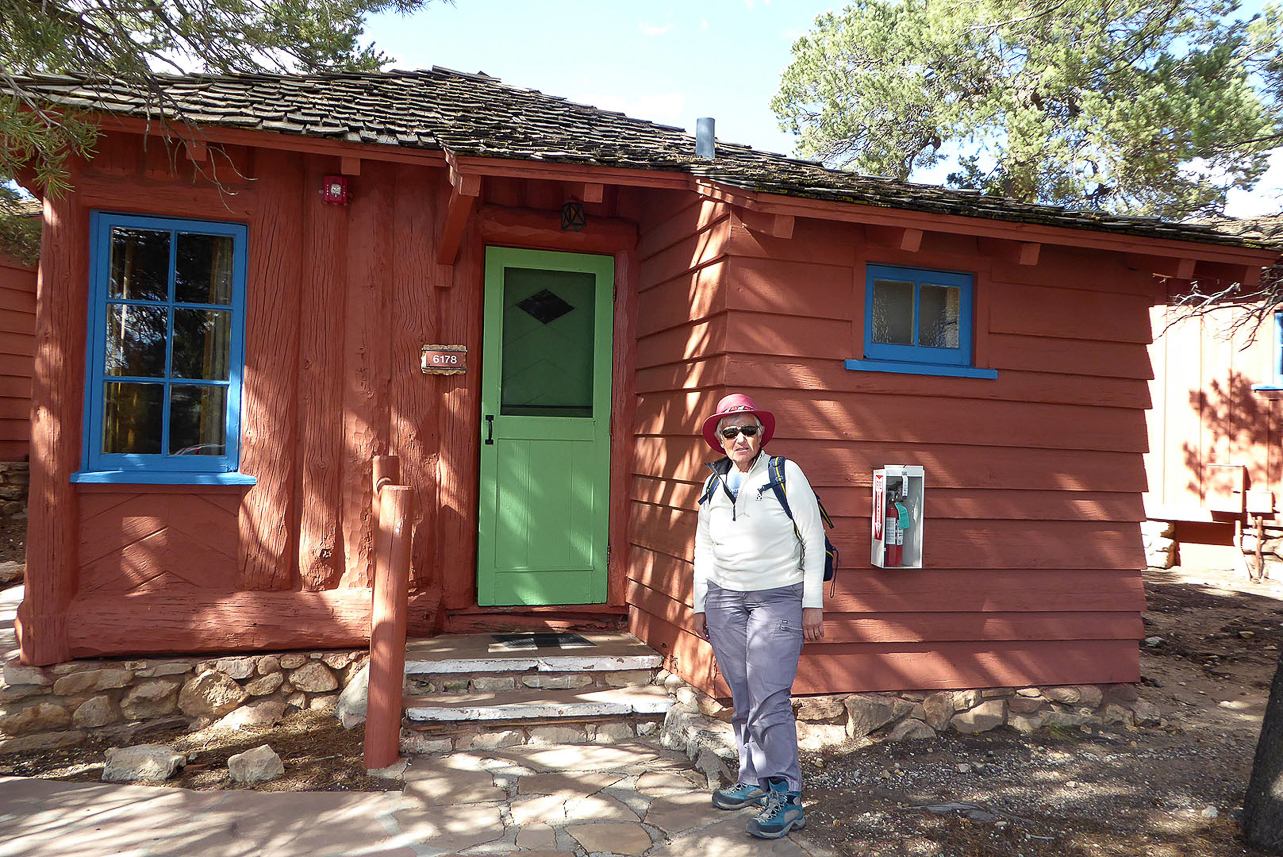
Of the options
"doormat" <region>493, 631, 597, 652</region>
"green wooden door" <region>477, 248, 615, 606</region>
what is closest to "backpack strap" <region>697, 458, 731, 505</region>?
"doormat" <region>493, 631, 597, 652</region>

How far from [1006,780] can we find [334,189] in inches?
204

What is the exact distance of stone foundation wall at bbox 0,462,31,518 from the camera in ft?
33.9

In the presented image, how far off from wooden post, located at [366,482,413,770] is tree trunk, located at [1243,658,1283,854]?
3923 mm

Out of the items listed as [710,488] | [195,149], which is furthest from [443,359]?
[710,488]

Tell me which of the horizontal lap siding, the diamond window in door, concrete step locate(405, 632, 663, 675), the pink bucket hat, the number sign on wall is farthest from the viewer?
the diamond window in door

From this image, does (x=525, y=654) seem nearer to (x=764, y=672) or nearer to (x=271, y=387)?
(x=764, y=672)

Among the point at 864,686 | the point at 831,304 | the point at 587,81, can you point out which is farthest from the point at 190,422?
the point at 587,81

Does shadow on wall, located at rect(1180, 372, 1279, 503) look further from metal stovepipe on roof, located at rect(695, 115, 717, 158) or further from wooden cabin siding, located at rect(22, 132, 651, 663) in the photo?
wooden cabin siding, located at rect(22, 132, 651, 663)

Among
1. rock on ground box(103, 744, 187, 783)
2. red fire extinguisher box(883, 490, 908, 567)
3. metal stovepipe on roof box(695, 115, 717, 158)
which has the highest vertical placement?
metal stovepipe on roof box(695, 115, 717, 158)

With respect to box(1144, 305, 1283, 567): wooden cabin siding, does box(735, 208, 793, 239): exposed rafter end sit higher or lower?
higher

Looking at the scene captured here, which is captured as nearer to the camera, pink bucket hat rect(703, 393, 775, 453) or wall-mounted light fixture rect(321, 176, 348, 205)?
pink bucket hat rect(703, 393, 775, 453)

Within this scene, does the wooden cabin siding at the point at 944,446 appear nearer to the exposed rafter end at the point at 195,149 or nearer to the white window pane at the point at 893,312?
the white window pane at the point at 893,312

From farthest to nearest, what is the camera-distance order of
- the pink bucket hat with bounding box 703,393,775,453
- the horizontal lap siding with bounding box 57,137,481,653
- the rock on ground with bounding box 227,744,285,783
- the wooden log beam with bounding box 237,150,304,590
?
1. the wooden log beam with bounding box 237,150,304,590
2. the horizontal lap siding with bounding box 57,137,481,653
3. the rock on ground with bounding box 227,744,285,783
4. the pink bucket hat with bounding box 703,393,775,453

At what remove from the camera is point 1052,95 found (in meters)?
12.8
